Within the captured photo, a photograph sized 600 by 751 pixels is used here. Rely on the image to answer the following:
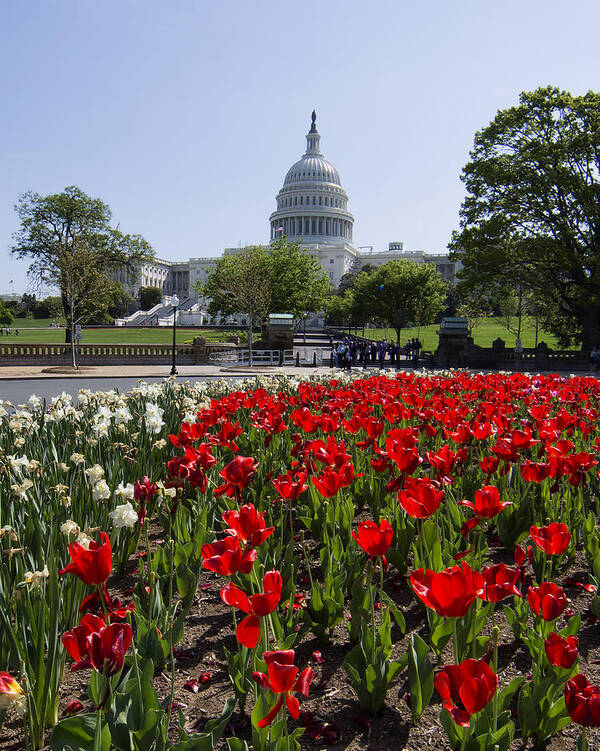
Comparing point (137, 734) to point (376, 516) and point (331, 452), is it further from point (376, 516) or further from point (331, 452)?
point (376, 516)

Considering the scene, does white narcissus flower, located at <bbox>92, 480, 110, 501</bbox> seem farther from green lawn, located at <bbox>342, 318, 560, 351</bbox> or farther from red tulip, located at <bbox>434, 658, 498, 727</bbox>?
green lawn, located at <bbox>342, 318, 560, 351</bbox>

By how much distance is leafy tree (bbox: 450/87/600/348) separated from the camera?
33.8m

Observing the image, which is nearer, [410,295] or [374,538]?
[374,538]

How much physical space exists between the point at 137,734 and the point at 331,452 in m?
1.93

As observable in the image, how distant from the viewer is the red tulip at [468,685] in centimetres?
146

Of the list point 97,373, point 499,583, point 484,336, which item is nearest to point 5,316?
point 97,373

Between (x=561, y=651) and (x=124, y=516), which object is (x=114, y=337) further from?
(x=561, y=651)

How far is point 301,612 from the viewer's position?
8.96 feet

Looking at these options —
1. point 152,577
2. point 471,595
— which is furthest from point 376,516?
point 471,595

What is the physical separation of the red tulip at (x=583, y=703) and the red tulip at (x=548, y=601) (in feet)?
1.26

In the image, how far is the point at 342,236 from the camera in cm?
13712

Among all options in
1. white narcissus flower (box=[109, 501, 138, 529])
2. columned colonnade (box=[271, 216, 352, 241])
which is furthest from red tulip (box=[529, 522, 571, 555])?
columned colonnade (box=[271, 216, 352, 241])

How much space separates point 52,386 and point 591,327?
29.9 metres

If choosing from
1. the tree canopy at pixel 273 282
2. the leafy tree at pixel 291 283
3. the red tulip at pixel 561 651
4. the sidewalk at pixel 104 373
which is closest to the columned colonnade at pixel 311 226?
the tree canopy at pixel 273 282
